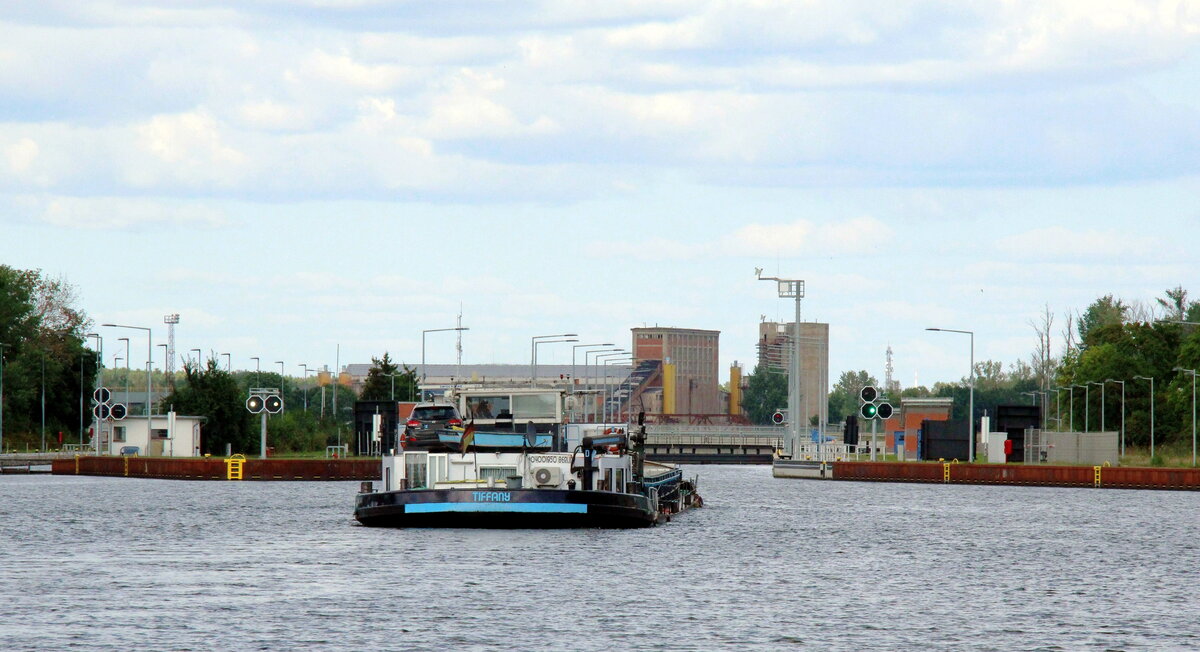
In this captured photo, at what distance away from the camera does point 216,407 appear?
123 m

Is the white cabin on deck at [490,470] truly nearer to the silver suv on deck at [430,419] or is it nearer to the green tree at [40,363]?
the silver suv on deck at [430,419]

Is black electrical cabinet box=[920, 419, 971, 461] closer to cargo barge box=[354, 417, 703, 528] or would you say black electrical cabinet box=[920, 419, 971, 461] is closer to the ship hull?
cargo barge box=[354, 417, 703, 528]

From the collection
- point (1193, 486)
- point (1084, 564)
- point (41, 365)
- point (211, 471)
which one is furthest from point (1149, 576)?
point (41, 365)

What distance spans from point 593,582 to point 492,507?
476 inches

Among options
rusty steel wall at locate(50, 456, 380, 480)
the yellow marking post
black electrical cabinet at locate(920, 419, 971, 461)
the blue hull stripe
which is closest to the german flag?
the blue hull stripe

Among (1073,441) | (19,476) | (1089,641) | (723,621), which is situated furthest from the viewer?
(1073,441)

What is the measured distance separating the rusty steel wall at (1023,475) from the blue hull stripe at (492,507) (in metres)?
56.7

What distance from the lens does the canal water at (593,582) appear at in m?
32.3

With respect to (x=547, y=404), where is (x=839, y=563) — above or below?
below

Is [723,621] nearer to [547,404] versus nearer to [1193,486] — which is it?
[547,404]

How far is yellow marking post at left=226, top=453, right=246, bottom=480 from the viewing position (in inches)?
3782

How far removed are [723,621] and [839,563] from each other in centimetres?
1393

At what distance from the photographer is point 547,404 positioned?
63781 mm

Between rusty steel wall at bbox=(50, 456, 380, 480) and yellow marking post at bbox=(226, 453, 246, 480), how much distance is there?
0.32 m
